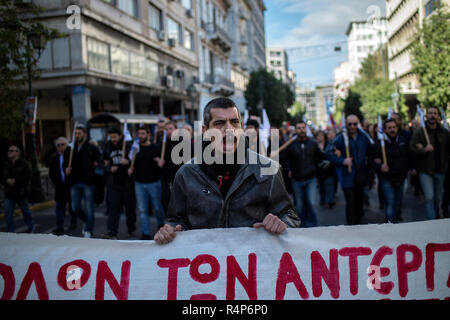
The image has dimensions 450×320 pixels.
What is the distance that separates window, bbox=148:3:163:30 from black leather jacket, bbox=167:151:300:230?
79.2 feet

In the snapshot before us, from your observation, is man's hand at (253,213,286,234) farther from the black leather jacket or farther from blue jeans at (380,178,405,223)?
blue jeans at (380,178,405,223)

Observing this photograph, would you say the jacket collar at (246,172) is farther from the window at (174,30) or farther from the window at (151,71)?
the window at (174,30)

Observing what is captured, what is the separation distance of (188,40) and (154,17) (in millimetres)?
6998

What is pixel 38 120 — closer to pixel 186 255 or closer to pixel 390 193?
pixel 390 193

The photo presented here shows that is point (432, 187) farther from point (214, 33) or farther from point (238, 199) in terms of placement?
point (214, 33)

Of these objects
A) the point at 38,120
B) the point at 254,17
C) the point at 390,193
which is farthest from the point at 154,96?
the point at 254,17

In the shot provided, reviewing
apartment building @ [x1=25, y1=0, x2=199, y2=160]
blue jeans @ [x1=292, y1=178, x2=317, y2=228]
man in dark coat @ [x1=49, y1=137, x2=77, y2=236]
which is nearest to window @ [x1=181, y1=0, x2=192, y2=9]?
apartment building @ [x1=25, y1=0, x2=199, y2=160]

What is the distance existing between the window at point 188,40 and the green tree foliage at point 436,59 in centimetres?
2051

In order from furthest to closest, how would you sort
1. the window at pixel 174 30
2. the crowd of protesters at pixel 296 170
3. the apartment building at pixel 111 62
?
1. the window at pixel 174 30
2. the apartment building at pixel 111 62
3. the crowd of protesters at pixel 296 170

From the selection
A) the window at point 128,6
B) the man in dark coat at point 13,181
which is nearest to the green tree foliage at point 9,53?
the man in dark coat at point 13,181

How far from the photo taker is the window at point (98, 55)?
720 inches
